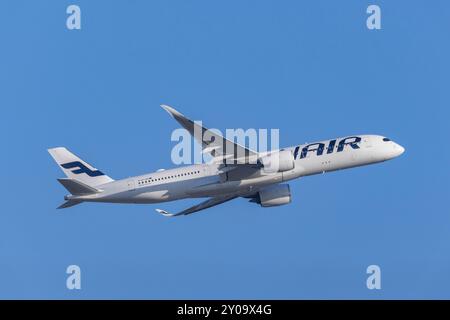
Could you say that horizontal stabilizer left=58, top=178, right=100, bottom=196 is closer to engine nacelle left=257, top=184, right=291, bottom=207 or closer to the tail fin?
the tail fin

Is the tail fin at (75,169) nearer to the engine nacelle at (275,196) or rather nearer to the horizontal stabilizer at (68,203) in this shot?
the horizontal stabilizer at (68,203)

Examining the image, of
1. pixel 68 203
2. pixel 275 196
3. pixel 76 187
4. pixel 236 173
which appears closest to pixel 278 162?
Answer: pixel 236 173

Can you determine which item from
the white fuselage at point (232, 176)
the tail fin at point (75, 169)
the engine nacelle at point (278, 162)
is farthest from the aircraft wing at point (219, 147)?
the tail fin at point (75, 169)

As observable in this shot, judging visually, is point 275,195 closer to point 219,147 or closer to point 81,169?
point 219,147

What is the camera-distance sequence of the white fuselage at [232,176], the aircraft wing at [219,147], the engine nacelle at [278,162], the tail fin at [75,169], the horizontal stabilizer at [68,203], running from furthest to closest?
the tail fin at [75,169], the horizontal stabilizer at [68,203], the white fuselage at [232,176], the engine nacelle at [278,162], the aircraft wing at [219,147]

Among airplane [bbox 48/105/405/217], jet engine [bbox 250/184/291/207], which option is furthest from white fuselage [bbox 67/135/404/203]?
jet engine [bbox 250/184/291/207]

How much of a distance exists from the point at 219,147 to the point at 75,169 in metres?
13.7

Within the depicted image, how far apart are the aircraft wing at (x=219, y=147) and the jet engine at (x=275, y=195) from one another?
5.92m

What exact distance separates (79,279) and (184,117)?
14.5 m

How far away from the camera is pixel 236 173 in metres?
67.2

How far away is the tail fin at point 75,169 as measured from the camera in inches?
2857

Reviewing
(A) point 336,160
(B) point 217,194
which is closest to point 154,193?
(B) point 217,194

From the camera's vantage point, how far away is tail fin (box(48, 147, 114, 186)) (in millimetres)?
72562

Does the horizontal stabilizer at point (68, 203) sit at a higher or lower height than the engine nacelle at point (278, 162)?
lower
